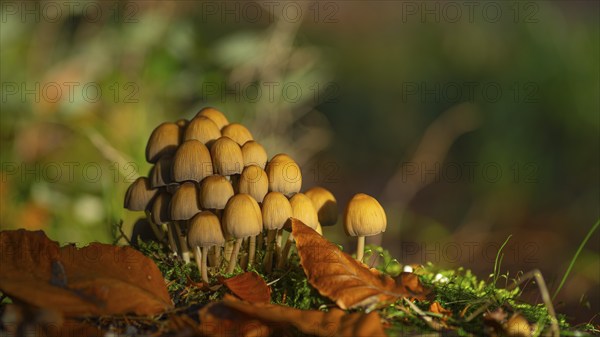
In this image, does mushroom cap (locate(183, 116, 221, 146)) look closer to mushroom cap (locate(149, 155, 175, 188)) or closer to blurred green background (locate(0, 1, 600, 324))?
mushroom cap (locate(149, 155, 175, 188))

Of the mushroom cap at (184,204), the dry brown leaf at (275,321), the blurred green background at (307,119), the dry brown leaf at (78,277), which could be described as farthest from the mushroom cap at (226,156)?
the blurred green background at (307,119)

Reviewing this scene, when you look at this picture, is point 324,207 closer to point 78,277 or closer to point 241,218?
point 241,218

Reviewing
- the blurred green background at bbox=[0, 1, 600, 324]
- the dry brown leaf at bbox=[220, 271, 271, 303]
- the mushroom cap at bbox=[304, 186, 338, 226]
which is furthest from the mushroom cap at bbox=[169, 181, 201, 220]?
the blurred green background at bbox=[0, 1, 600, 324]

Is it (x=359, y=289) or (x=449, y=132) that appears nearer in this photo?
(x=359, y=289)

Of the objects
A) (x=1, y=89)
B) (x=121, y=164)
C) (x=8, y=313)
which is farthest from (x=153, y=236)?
(x=1, y=89)

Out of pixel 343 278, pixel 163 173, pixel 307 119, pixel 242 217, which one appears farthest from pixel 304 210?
pixel 307 119

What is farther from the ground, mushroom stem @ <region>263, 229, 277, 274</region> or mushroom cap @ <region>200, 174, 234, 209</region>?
mushroom cap @ <region>200, 174, 234, 209</region>

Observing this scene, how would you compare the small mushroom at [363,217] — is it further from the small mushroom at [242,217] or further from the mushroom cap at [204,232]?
the mushroom cap at [204,232]

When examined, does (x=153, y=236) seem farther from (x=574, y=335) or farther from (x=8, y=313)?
(x=574, y=335)
